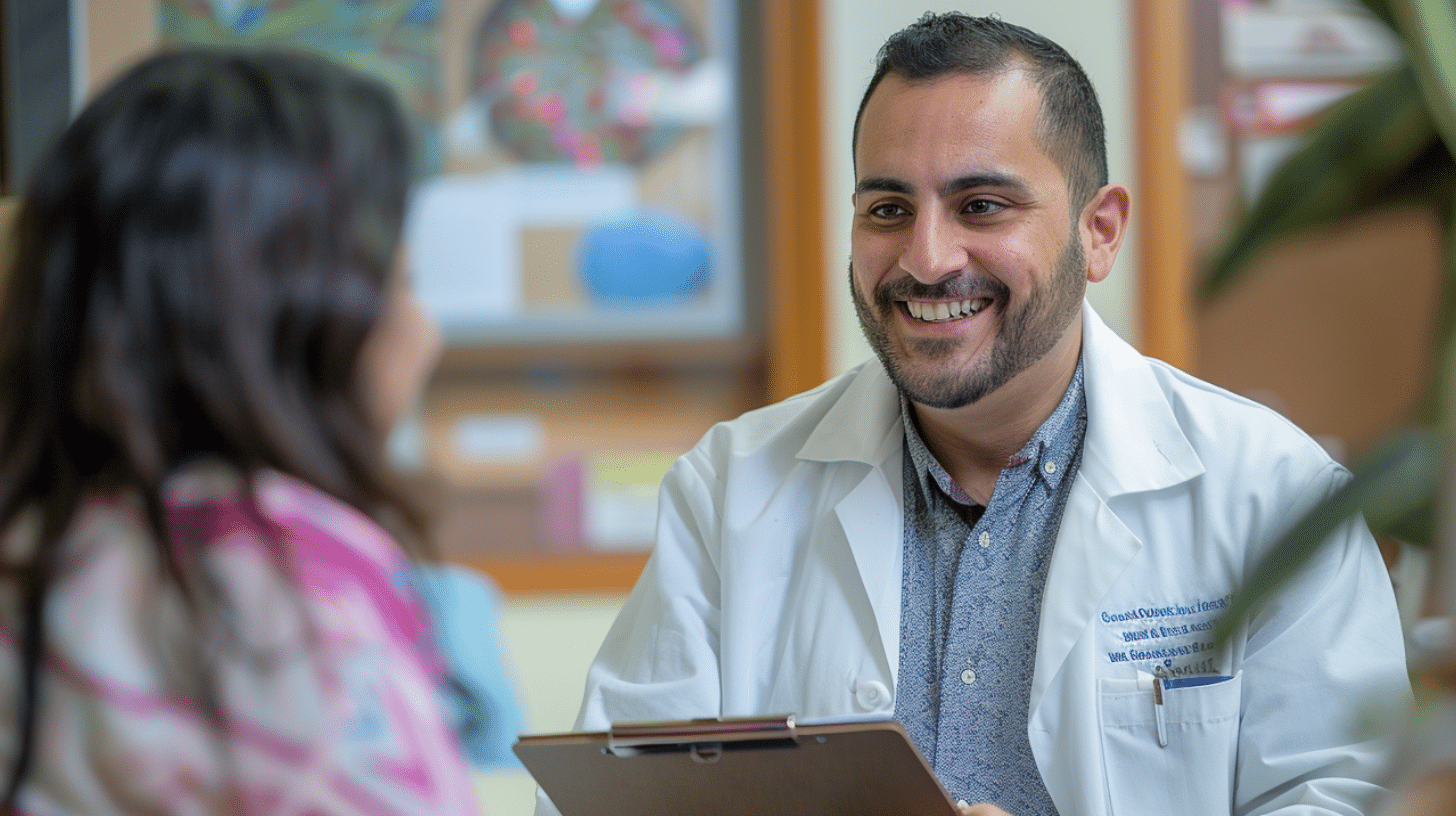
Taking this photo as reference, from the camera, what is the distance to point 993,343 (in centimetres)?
142

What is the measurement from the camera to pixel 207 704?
0.65 metres

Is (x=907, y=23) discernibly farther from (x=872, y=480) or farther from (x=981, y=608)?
(x=981, y=608)

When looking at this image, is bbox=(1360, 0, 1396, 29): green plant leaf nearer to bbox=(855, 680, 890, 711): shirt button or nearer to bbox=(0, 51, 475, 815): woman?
bbox=(0, 51, 475, 815): woman

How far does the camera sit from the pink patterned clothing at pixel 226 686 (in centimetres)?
65

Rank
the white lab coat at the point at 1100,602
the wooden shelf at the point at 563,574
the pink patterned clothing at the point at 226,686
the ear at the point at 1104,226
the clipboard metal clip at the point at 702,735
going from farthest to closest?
the wooden shelf at the point at 563,574 < the ear at the point at 1104,226 < the white lab coat at the point at 1100,602 < the clipboard metal clip at the point at 702,735 < the pink patterned clothing at the point at 226,686

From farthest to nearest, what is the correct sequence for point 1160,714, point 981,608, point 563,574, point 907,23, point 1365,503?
point 563,574
point 907,23
point 981,608
point 1160,714
point 1365,503

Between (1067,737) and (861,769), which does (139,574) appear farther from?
(1067,737)

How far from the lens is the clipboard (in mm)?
999

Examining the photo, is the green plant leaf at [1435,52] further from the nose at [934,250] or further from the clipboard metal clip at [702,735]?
the nose at [934,250]

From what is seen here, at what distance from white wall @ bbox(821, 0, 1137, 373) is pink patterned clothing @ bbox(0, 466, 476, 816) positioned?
1.71 meters

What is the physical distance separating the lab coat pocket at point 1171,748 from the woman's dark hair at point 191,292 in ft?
2.73

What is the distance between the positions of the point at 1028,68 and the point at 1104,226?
22 cm

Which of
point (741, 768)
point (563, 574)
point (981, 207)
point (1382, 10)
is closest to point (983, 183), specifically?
point (981, 207)

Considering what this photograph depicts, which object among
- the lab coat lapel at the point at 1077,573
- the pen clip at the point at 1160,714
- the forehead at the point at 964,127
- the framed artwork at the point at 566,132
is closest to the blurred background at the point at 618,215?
the framed artwork at the point at 566,132
